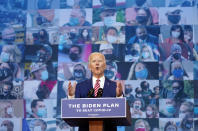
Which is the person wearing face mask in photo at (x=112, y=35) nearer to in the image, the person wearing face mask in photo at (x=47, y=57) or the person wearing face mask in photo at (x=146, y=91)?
the person wearing face mask in photo at (x=146, y=91)

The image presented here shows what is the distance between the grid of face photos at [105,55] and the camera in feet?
20.9

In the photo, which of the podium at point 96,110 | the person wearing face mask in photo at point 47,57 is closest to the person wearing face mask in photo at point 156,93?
the person wearing face mask in photo at point 47,57

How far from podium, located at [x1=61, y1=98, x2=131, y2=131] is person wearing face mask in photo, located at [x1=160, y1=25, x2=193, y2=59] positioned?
9.92 ft

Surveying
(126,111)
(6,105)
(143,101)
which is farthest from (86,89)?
(6,105)

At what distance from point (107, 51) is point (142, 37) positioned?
0.57m

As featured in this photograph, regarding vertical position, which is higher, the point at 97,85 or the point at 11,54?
the point at 11,54

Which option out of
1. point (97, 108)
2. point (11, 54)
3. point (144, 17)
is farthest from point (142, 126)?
point (97, 108)

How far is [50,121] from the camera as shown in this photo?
21.2 ft

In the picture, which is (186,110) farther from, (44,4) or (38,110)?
(44,4)

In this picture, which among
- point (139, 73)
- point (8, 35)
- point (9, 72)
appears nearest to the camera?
point (139, 73)

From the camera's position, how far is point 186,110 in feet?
20.6

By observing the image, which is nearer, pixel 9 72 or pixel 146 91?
pixel 146 91

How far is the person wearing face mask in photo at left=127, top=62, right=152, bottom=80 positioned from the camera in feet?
21.2

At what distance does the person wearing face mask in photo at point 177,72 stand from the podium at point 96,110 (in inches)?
115
